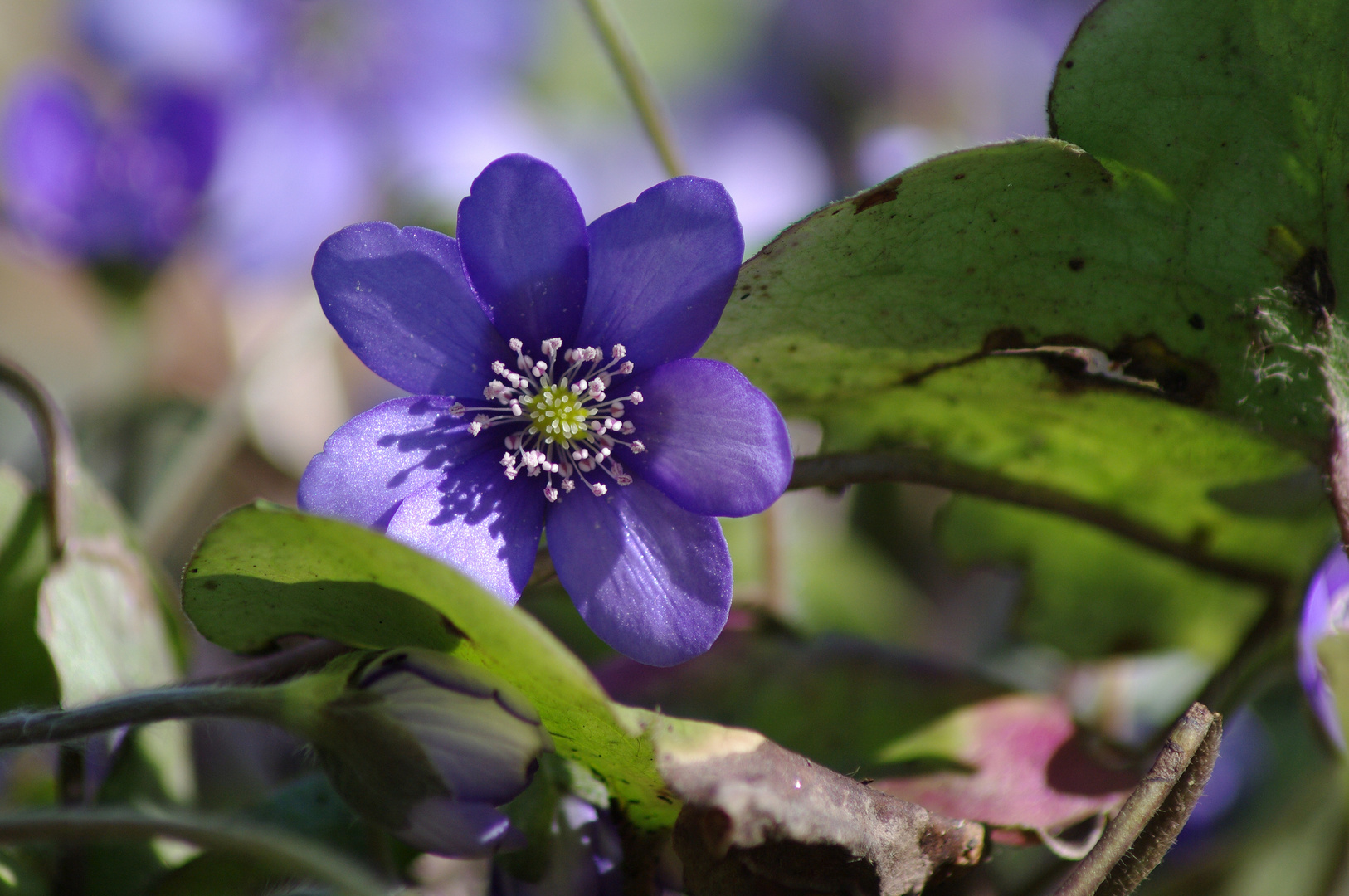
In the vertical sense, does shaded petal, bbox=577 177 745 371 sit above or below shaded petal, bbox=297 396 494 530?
above

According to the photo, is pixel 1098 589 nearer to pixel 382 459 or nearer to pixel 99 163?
pixel 382 459

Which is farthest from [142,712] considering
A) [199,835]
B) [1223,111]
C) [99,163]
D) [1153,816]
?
[99,163]

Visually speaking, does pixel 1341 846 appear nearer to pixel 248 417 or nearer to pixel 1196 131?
pixel 1196 131

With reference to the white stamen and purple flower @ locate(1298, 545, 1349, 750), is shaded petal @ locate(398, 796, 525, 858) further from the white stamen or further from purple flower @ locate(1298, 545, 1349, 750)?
purple flower @ locate(1298, 545, 1349, 750)

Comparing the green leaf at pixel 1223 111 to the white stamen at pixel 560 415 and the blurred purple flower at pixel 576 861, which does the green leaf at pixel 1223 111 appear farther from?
the blurred purple flower at pixel 576 861

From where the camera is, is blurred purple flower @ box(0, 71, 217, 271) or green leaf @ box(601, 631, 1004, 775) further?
blurred purple flower @ box(0, 71, 217, 271)

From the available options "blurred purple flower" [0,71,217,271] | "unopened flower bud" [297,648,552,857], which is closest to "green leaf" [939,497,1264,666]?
"unopened flower bud" [297,648,552,857]

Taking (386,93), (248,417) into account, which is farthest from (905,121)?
(248,417)
